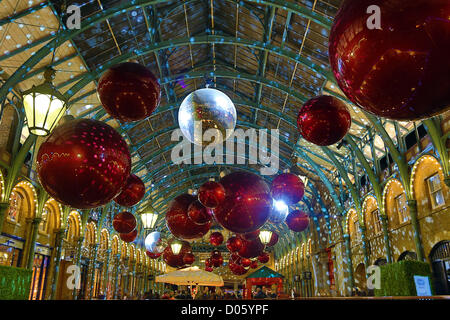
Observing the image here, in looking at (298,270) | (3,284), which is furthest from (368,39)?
(298,270)

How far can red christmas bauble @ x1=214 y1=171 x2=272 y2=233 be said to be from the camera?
12.1 feet

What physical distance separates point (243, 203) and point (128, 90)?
167cm

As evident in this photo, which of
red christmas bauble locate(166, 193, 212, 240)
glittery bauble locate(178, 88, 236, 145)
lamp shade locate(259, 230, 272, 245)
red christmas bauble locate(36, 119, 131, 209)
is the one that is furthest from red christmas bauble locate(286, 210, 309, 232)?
red christmas bauble locate(36, 119, 131, 209)

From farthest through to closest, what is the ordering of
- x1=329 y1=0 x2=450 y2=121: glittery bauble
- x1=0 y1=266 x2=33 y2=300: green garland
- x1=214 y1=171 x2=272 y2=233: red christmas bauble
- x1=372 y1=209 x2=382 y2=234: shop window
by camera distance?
1. x1=372 y1=209 x2=382 y2=234: shop window
2. x1=214 y1=171 x2=272 y2=233: red christmas bauble
3. x1=0 y1=266 x2=33 y2=300: green garland
4. x1=329 y1=0 x2=450 y2=121: glittery bauble

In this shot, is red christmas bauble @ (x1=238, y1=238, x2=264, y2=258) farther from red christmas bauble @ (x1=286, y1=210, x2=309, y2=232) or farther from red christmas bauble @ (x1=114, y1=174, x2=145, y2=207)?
red christmas bauble @ (x1=114, y1=174, x2=145, y2=207)

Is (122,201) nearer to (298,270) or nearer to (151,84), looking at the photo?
(151,84)

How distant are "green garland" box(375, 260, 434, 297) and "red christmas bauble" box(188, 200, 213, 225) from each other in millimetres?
2452

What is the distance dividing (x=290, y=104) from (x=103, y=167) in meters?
13.1

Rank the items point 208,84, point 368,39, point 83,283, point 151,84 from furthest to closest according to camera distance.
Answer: point 83,283, point 208,84, point 151,84, point 368,39

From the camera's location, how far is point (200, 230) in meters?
5.13

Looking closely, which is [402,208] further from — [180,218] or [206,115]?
[206,115]

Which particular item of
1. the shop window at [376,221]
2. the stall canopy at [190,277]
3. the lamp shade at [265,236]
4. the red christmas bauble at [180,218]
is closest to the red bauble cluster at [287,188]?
the red christmas bauble at [180,218]

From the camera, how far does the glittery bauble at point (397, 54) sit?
48.4 inches

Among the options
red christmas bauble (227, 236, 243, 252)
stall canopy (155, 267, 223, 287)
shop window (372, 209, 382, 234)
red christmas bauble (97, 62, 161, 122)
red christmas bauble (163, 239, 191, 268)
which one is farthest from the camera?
shop window (372, 209, 382, 234)
